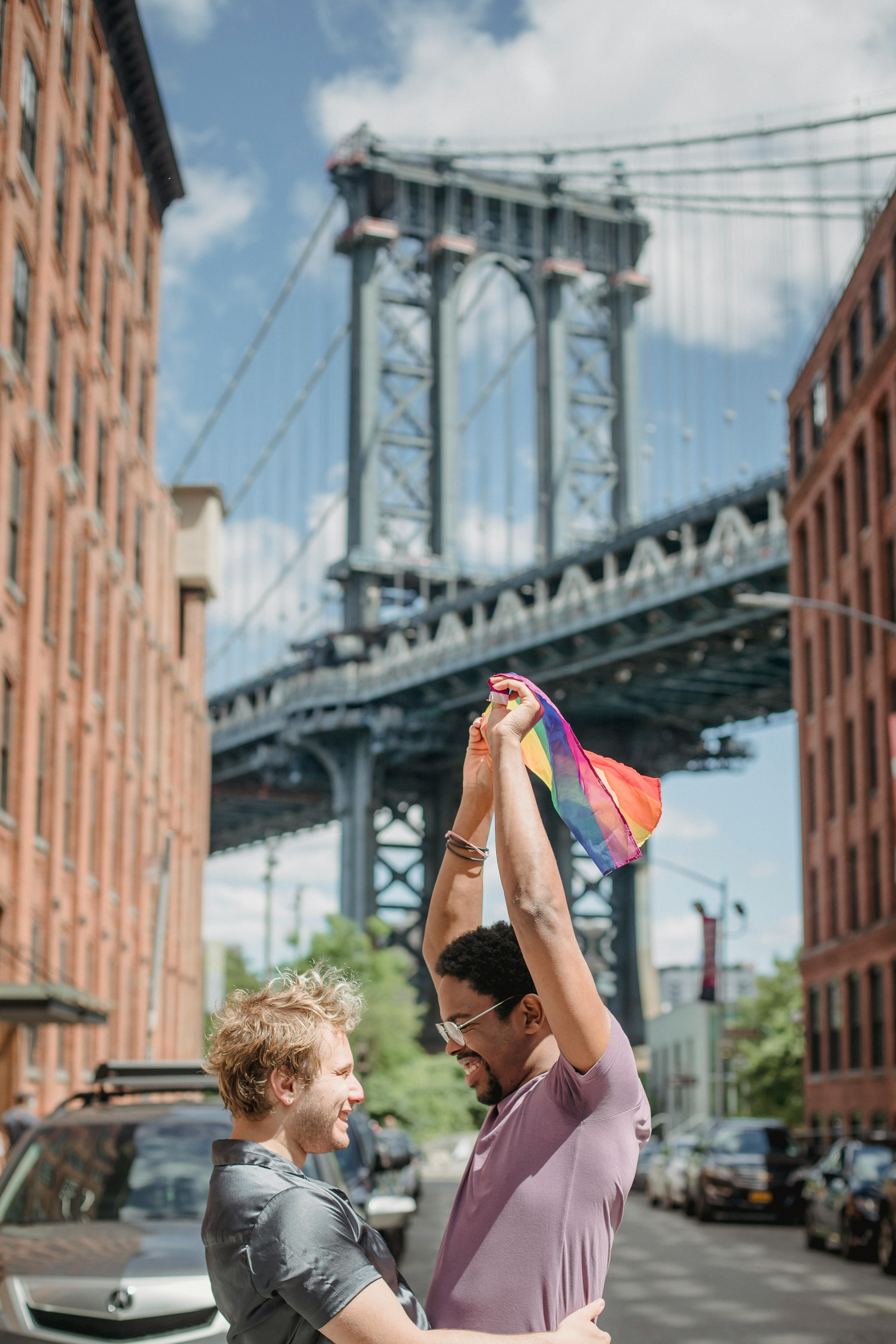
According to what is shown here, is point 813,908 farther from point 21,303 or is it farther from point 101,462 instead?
point 21,303

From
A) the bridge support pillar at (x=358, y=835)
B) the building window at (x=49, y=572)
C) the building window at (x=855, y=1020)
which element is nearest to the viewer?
the building window at (x=49, y=572)

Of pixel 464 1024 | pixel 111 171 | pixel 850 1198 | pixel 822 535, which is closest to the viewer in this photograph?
pixel 464 1024

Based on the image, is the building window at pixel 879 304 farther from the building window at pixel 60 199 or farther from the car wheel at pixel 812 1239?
the car wheel at pixel 812 1239

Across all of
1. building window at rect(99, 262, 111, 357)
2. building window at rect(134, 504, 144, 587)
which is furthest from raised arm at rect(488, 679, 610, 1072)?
building window at rect(134, 504, 144, 587)

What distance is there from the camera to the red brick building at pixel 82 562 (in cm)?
2717

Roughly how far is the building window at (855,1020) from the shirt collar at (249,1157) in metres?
44.7

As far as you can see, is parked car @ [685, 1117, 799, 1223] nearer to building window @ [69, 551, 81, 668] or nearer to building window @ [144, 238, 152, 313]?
building window @ [69, 551, 81, 668]

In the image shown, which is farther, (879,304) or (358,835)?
(358,835)

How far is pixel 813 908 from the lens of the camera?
172 feet

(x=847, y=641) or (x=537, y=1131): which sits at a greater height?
(x=847, y=641)

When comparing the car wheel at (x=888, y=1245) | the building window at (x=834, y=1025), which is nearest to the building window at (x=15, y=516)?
the car wheel at (x=888, y=1245)

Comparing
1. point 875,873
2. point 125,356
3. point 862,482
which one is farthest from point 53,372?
point 875,873

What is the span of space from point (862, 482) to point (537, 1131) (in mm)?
46148

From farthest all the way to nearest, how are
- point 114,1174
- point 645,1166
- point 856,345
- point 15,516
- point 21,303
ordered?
point 856,345 < point 645,1166 < point 21,303 < point 15,516 < point 114,1174
